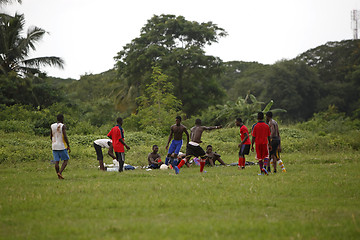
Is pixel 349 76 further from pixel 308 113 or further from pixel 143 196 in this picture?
pixel 143 196

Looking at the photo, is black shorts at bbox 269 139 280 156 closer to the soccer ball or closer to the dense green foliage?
the dense green foliage

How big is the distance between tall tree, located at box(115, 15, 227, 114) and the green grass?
3135cm

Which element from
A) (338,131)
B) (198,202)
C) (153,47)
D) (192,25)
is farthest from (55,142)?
(192,25)

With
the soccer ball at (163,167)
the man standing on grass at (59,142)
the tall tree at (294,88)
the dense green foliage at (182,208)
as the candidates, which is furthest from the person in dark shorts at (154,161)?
the tall tree at (294,88)

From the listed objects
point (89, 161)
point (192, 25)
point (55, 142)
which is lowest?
point (89, 161)

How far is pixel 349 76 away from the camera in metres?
56.0

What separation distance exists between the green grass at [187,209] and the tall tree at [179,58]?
103ft

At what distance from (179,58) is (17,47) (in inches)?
624

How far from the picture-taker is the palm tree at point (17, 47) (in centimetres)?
3334

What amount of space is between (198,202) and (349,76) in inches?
2126

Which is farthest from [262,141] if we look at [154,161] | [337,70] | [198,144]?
[337,70]

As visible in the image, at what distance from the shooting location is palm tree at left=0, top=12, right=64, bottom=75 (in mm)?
33344

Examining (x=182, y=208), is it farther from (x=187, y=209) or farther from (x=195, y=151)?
(x=195, y=151)

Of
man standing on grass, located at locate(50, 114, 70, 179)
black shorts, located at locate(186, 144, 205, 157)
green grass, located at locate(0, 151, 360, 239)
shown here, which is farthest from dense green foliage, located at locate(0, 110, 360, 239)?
black shorts, located at locate(186, 144, 205, 157)
